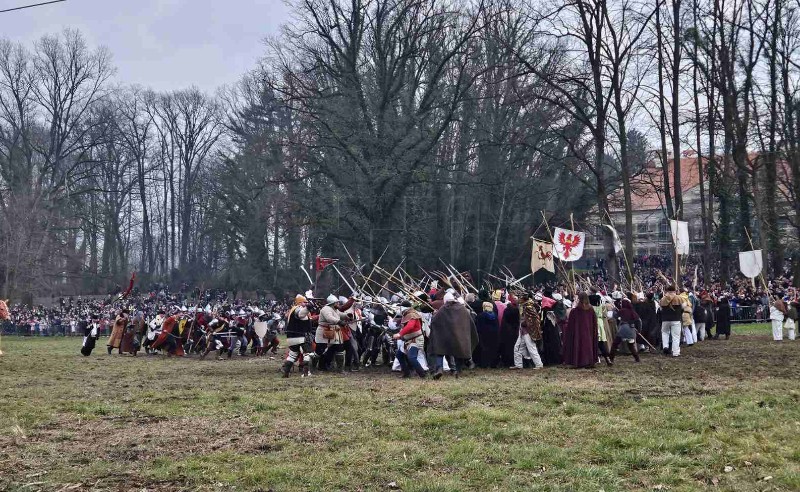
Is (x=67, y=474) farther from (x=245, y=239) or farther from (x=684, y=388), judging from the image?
(x=245, y=239)

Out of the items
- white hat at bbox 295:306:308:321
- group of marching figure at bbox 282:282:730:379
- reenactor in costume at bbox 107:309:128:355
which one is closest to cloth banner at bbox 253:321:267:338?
reenactor in costume at bbox 107:309:128:355

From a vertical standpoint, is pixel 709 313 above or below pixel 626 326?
above

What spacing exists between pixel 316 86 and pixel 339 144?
3301 mm

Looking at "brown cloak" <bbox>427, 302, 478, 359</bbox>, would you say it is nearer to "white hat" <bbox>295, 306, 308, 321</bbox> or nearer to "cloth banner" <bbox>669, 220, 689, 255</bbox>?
"white hat" <bbox>295, 306, 308, 321</bbox>

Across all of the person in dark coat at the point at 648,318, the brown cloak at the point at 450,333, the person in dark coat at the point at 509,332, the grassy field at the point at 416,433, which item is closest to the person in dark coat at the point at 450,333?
the brown cloak at the point at 450,333

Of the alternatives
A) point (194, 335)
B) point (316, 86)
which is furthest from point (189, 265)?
point (194, 335)

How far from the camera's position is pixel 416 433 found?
30.5 feet

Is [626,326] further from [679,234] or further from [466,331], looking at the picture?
[679,234]

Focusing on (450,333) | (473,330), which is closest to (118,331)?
(473,330)

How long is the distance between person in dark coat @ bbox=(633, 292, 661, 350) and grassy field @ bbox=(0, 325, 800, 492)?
19.8 feet

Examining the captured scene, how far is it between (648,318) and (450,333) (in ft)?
25.1

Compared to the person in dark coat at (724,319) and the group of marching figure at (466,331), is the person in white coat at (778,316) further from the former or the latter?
the group of marching figure at (466,331)

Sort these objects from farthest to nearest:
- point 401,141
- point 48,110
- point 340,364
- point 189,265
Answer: point 189,265 < point 48,110 < point 401,141 < point 340,364

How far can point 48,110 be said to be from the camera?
53.9 metres
